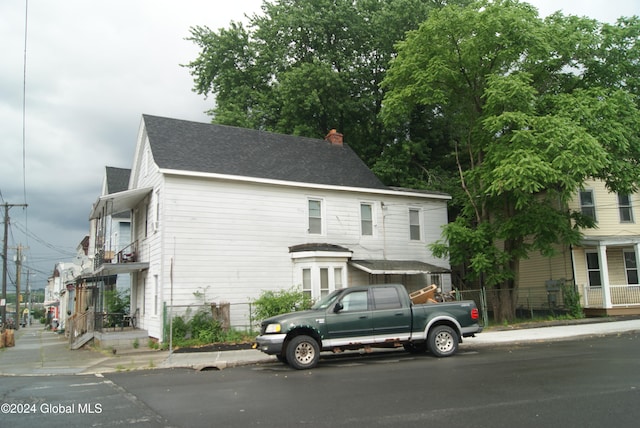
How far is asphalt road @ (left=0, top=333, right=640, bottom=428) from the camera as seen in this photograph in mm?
6621

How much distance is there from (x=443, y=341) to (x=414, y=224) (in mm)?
11760

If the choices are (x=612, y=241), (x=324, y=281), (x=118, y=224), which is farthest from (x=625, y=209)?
(x=118, y=224)

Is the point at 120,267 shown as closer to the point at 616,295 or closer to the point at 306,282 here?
the point at 306,282

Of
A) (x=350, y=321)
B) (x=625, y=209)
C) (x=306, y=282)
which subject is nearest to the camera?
(x=350, y=321)

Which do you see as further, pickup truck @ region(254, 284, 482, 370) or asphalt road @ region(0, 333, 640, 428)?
pickup truck @ region(254, 284, 482, 370)

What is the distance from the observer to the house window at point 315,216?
2119 cm

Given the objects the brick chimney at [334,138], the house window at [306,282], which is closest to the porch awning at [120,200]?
the house window at [306,282]

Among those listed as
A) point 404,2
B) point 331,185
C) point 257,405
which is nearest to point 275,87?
point 404,2

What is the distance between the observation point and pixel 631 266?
25594 mm

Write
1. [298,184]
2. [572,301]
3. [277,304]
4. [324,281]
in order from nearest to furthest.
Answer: [277,304], [324,281], [298,184], [572,301]

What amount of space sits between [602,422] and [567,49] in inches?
696

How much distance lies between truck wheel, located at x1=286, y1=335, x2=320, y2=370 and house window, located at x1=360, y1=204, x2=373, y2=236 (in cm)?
1115

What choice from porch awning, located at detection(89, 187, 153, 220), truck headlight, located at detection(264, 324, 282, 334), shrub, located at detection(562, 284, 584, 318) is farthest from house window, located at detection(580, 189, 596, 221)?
porch awning, located at detection(89, 187, 153, 220)

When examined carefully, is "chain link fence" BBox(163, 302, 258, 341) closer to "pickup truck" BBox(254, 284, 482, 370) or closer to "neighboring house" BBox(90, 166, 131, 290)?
"pickup truck" BBox(254, 284, 482, 370)
